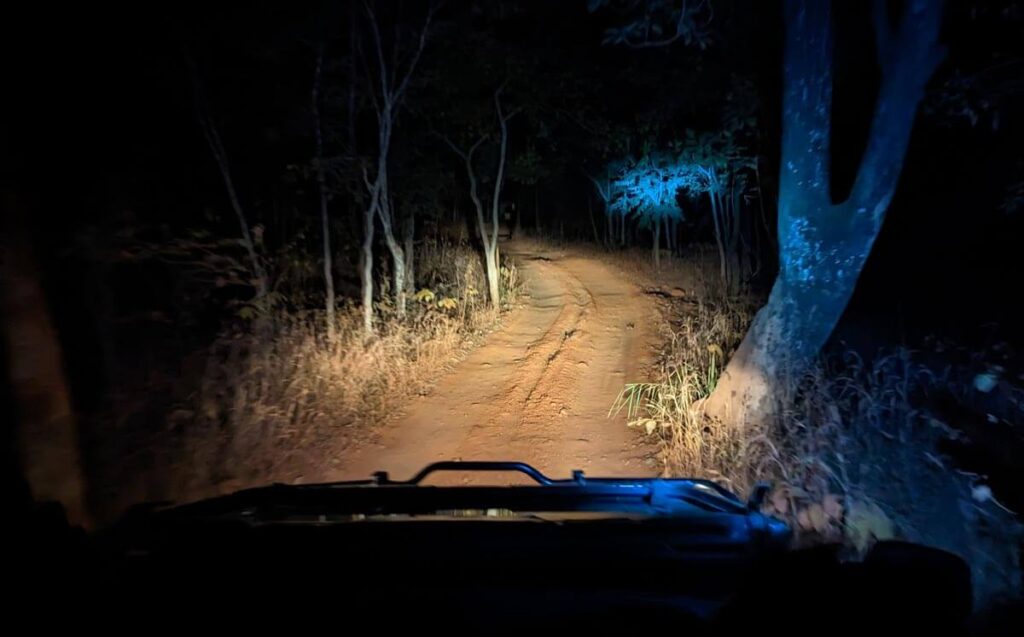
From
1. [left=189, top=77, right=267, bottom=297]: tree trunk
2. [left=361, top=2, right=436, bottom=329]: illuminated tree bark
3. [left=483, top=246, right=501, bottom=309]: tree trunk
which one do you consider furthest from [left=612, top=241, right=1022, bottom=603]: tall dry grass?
[left=189, top=77, right=267, bottom=297]: tree trunk

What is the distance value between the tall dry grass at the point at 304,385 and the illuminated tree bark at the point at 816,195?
432cm

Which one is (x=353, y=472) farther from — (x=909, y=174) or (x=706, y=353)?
(x=909, y=174)

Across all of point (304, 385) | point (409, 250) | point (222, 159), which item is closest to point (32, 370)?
point (304, 385)

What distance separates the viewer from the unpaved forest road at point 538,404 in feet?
21.2

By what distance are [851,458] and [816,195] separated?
2.88 m

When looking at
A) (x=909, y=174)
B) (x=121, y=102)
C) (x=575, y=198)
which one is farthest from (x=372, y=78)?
(x=575, y=198)

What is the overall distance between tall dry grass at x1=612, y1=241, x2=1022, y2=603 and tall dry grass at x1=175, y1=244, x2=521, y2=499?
329 cm

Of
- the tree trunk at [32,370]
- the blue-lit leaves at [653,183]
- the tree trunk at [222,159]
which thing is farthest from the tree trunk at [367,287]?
the blue-lit leaves at [653,183]

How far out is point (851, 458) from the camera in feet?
16.1

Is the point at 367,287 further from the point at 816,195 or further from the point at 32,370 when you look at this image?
the point at 816,195

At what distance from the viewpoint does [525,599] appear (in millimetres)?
1927

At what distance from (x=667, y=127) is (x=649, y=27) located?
25.8 ft

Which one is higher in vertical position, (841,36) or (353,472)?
(841,36)

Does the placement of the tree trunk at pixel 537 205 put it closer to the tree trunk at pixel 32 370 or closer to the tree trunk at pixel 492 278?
the tree trunk at pixel 492 278
